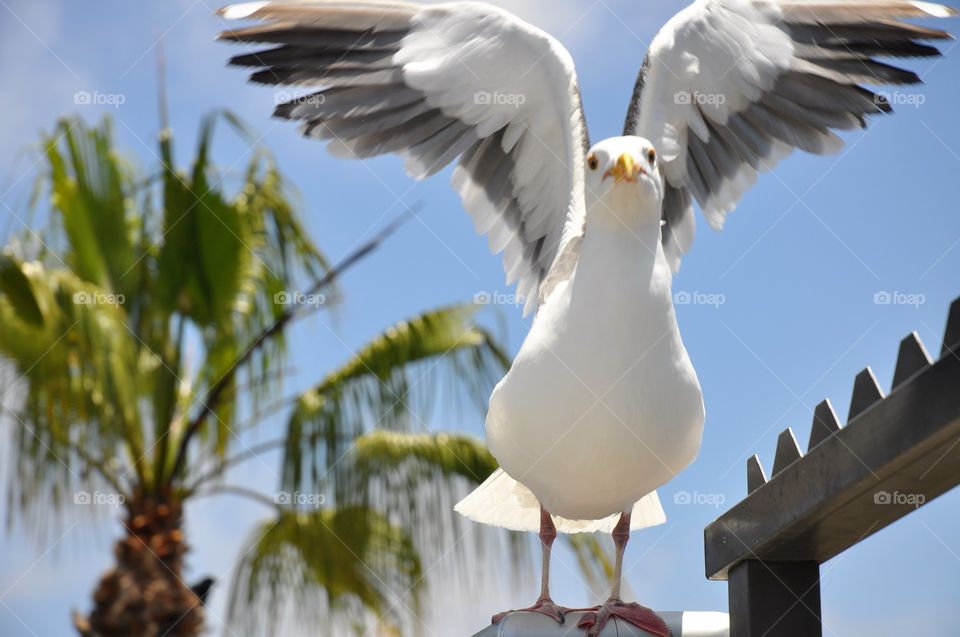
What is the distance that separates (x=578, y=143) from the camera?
3.21 metres

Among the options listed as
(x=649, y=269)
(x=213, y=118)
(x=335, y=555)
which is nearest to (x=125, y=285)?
(x=213, y=118)

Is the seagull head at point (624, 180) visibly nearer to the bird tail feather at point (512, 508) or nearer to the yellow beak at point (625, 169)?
the yellow beak at point (625, 169)

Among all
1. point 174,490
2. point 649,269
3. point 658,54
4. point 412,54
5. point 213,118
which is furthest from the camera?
point 213,118

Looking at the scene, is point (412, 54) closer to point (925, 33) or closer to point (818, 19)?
point (818, 19)

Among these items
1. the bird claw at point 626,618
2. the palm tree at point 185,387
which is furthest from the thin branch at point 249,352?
the bird claw at point 626,618

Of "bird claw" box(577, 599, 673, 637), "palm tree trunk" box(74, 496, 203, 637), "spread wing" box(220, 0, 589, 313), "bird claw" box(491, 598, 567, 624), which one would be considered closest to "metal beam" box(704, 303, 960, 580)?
"bird claw" box(577, 599, 673, 637)

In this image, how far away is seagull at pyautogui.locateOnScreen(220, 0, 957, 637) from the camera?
102 inches

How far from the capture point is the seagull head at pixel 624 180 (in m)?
2.57

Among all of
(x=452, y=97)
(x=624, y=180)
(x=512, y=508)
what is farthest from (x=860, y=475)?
(x=452, y=97)

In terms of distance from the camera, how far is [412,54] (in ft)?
11.3

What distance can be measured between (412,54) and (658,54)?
741 mm

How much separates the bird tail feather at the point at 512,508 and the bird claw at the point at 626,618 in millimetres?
738

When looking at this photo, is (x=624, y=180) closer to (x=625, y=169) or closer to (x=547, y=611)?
(x=625, y=169)

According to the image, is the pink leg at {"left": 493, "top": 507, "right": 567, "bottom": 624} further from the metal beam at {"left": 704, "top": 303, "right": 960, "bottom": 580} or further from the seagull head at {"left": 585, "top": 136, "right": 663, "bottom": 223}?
the seagull head at {"left": 585, "top": 136, "right": 663, "bottom": 223}
